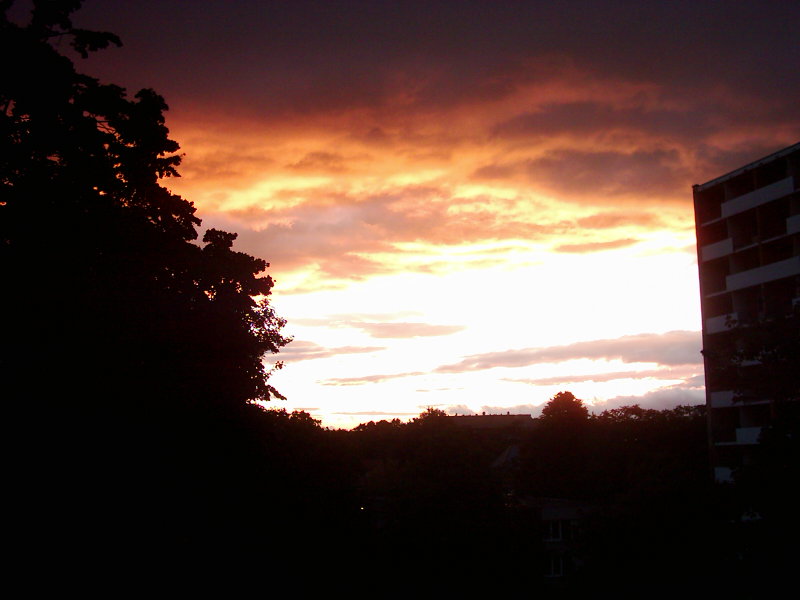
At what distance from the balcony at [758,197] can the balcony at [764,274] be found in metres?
4.06

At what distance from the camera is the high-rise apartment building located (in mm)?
51156

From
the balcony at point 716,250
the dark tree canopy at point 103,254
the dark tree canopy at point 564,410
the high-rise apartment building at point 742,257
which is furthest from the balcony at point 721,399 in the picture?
the dark tree canopy at point 564,410

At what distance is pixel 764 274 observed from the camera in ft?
172

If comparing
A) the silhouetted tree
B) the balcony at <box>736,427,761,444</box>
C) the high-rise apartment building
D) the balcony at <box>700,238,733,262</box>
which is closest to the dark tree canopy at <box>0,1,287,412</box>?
the silhouetted tree

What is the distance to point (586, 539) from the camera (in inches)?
1668

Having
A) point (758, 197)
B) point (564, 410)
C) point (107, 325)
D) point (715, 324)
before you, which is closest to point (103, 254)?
point (107, 325)

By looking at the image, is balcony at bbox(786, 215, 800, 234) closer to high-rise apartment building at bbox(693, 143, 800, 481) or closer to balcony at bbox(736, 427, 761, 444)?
high-rise apartment building at bbox(693, 143, 800, 481)

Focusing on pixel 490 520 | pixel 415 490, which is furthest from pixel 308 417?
A: pixel 490 520

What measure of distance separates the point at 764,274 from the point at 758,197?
16.6ft

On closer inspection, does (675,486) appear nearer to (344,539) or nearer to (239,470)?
(344,539)

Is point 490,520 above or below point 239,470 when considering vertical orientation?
below

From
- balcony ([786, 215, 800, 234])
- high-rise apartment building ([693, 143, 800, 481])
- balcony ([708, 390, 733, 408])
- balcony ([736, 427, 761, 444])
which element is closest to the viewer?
balcony ([786, 215, 800, 234])

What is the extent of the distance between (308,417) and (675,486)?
23.9 metres

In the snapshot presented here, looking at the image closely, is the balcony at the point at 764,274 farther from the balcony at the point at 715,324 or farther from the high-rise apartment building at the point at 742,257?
the balcony at the point at 715,324
